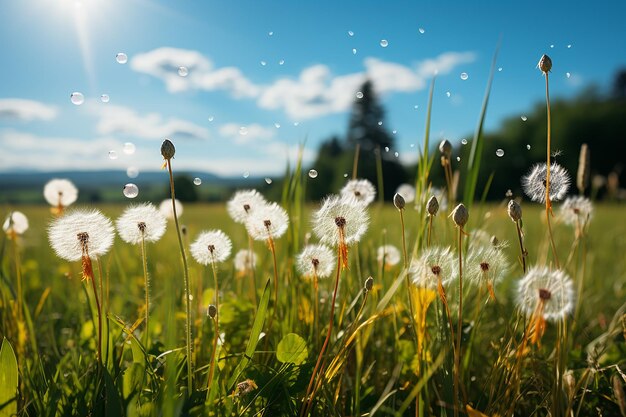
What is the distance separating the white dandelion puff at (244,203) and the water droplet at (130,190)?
15.7 inches

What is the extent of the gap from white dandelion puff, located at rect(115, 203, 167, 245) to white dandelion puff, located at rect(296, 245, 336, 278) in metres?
0.39

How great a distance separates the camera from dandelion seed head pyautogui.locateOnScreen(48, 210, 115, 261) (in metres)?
→ 1.23

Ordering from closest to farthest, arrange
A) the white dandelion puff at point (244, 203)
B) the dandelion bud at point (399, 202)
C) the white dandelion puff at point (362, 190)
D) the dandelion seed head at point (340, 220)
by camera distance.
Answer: the dandelion bud at point (399, 202)
the dandelion seed head at point (340, 220)
the white dandelion puff at point (244, 203)
the white dandelion puff at point (362, 190)

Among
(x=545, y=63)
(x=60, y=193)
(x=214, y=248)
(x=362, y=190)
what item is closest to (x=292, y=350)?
(x=214, y=248)

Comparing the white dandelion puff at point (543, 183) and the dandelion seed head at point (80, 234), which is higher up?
the white dandelion puff at point (543, 183)

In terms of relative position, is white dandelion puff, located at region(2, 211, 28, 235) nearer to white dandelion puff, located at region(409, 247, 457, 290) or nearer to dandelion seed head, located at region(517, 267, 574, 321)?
white dandelion puff, located at region(409, 247, 457, 290)

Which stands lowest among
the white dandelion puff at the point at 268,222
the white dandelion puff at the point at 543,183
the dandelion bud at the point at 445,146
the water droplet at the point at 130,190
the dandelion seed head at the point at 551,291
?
the dandelion seed head at the point at 551,291

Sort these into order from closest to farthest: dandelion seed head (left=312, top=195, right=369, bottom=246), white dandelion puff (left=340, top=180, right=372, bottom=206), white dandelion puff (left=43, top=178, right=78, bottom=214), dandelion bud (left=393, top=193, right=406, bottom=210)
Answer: dandelion bud (left=393, top=193, right=406, bottom=210)
dandelion seed head (left=312, top=195, right=369, bottom=246)
white dandelion puff (left=340, top=180, right=372, bottom=206)
white dandelion puff (left=43, top=178, right=78, bottom=214)

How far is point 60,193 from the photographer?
6.45ft

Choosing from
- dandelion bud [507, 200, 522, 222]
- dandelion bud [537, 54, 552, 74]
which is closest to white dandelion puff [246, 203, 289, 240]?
dandelion bud [507, 200, 522, 222]

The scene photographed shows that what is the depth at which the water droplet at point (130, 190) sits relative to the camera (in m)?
1.32

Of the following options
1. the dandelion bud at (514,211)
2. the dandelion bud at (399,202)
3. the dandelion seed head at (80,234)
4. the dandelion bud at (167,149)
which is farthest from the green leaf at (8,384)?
the dandelion bud at (514,211)

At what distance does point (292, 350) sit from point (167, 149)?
599mm

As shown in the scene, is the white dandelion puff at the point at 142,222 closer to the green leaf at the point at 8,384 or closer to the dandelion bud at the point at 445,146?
the green leaf at the point at 8,384
